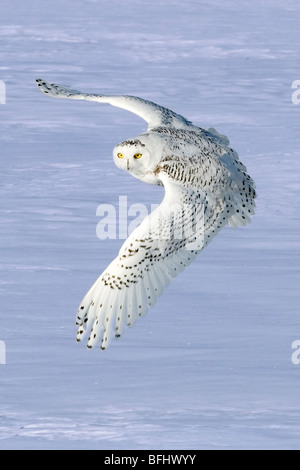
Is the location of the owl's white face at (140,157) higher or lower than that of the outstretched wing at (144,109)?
lower

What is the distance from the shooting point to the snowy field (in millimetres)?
9109

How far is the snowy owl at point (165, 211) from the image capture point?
8.45 metres

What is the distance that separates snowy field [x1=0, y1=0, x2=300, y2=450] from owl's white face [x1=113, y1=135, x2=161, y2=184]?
52.3 inches

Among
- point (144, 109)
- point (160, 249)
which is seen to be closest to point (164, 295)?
point (144, 109)

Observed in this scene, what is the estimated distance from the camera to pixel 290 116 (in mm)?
18672

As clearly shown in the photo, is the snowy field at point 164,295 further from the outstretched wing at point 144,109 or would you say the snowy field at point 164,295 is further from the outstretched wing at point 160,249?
the outstretched wing at point 144,109

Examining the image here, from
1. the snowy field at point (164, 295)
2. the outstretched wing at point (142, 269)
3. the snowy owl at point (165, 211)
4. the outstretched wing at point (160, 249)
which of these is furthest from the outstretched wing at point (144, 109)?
the snowy field at point (164, 295)

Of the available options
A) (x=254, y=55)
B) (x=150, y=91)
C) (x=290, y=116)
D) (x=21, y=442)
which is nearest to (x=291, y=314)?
(x=21, y=442)

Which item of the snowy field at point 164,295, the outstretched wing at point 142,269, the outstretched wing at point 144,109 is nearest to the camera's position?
the outstretched wing at point 142,269

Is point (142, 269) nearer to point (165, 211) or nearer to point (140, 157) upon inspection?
point (165, 211)

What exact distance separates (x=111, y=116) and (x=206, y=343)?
8663 mm

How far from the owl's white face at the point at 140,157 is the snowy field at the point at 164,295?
1329 millimetres

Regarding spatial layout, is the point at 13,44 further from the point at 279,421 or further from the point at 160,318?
the point at 279,421

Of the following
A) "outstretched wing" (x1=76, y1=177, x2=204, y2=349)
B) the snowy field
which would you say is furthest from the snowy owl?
the snowy field
